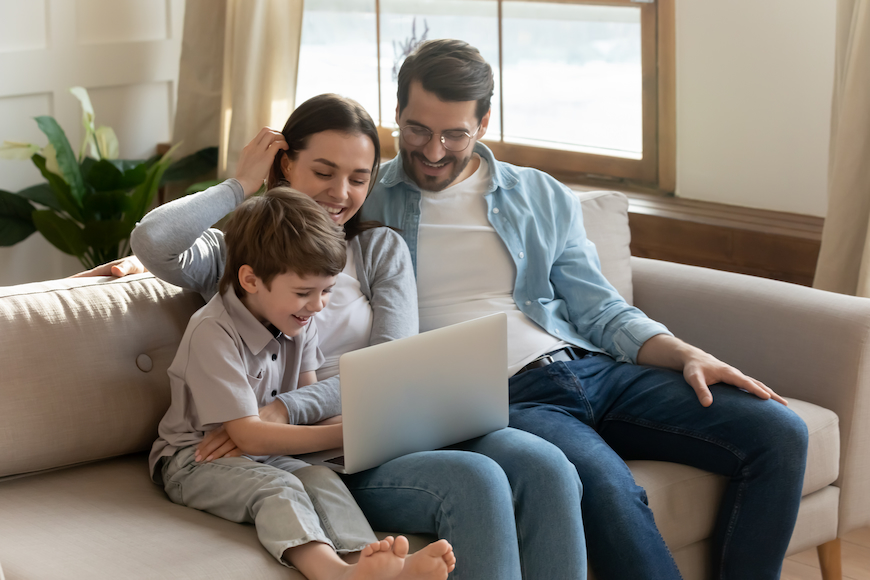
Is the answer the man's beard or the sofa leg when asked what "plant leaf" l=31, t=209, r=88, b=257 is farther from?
the sofa leg

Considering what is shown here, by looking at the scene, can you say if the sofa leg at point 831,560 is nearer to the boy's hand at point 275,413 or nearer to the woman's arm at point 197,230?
the boy's hand at point 275,413

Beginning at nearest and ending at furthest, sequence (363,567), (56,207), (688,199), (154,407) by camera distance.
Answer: (363,567), (154,407), (688,199), (56,207)

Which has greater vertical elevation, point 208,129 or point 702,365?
point 208,129

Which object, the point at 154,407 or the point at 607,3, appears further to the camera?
the point at 607,3

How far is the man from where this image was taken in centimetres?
141

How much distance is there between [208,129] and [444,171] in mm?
2030

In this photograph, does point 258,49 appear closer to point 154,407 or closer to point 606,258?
point 606,258

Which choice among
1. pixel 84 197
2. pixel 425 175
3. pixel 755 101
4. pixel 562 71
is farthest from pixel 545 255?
pixel 84 197

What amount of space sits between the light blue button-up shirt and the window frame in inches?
37.8

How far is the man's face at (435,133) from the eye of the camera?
162 centimetres

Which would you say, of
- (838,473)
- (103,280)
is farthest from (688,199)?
(103,280)

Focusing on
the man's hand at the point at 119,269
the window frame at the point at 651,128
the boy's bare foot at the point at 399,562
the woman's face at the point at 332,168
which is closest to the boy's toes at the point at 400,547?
the boy's bare foot at the point at 399,562

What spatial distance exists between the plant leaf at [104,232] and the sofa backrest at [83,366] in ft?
5.01

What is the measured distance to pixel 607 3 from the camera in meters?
2.67
